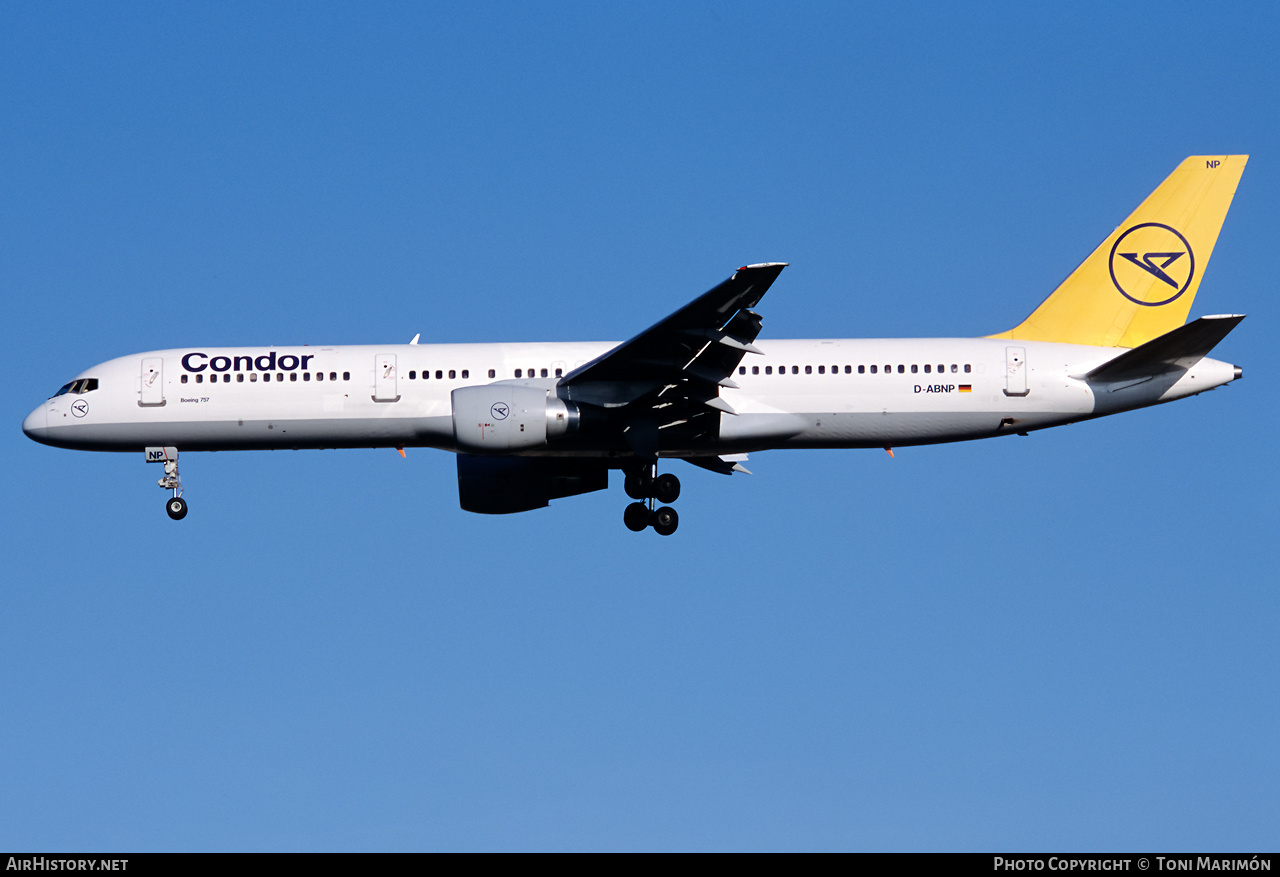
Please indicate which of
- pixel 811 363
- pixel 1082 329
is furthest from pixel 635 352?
pixel 1082 329

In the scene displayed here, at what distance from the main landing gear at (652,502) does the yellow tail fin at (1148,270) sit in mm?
7465

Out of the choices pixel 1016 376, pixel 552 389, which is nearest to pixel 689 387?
pixel 552 389

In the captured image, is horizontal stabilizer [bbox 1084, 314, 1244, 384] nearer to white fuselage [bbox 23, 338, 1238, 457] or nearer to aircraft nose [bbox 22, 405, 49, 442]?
white fuselage [bbox 23, 338, 1238, 457]

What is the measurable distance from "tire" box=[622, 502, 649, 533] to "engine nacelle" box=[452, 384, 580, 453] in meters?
3.58

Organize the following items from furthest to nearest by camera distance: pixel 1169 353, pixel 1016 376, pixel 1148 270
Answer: pixel 1148 270 < pixel 1016 376 < pixel 1169 353

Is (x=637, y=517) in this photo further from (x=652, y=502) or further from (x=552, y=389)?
(x=552, y=389)

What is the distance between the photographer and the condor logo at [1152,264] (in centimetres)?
3047

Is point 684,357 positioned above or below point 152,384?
below

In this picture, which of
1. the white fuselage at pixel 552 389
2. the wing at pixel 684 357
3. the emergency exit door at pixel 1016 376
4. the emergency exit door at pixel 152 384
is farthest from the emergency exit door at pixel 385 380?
the emergency exit door at pixel 1016 376

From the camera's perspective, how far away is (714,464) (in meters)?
32.2

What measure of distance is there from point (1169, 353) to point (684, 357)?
9317 millimetres

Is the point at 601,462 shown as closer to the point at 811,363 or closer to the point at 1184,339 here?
the point at 811,363

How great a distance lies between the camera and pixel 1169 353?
28.0 m
